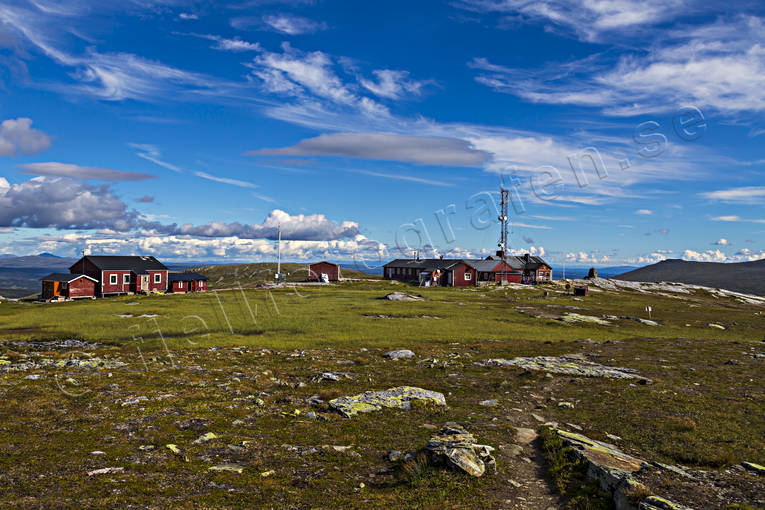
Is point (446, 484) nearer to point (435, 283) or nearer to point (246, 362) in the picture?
point (246, 362)

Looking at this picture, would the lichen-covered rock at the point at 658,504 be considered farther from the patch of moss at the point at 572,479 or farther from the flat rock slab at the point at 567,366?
the flat rock slab at the point at 567,366

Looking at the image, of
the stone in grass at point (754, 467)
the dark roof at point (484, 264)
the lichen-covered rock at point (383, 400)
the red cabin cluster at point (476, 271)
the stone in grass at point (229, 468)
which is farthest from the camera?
the dark roof at point (484, 264)

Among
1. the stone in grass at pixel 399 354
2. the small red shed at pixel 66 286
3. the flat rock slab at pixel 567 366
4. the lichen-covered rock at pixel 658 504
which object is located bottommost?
the small red shed at pixel 66 286

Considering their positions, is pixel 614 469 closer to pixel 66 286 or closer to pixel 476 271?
pixel 66 286

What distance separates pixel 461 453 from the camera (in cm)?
1015

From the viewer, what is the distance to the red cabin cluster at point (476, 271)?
10300cm

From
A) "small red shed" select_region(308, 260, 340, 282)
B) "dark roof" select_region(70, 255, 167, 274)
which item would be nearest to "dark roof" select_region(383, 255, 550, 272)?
"small red shed" select_region(308, 260, 340, 282)

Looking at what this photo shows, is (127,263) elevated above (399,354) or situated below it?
above

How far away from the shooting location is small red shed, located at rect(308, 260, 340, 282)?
10812 cm

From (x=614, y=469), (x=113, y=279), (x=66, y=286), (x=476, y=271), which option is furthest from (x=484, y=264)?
(x=614, y=469)

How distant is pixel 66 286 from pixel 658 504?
267 feet

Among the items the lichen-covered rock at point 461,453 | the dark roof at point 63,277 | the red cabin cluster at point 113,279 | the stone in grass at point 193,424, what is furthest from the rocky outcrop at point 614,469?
the red cabin cluster at point 113,279

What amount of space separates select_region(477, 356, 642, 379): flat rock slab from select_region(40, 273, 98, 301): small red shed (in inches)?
2796

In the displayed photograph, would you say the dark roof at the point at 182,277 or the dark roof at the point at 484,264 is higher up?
the dark roof at the point at 484,264
